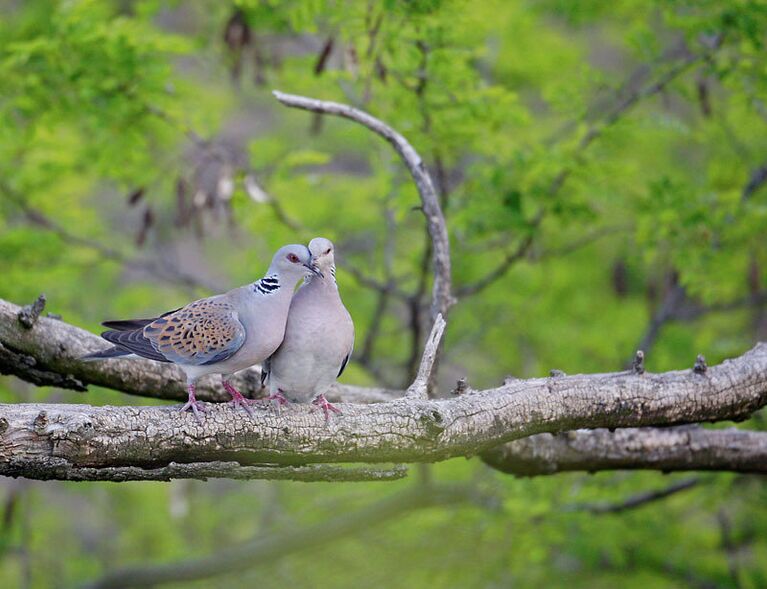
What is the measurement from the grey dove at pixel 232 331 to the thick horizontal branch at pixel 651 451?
1.79 m

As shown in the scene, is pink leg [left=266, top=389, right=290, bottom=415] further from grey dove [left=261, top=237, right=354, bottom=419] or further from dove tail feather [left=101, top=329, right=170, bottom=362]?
dove tail feather [left=101, top=329, right=170, bottom=362]

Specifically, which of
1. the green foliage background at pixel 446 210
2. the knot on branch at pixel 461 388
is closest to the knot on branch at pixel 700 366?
the knot on branch at pixel 461 388

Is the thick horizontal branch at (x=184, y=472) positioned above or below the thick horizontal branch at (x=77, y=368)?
below

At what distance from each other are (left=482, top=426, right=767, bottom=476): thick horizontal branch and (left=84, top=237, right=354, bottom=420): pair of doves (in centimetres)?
155

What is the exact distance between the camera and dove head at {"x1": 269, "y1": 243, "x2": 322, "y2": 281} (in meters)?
4.16

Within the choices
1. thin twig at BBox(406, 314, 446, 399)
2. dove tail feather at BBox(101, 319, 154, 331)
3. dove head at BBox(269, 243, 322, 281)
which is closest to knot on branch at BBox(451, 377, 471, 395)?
thin twig at BBox(406, 314, 446, 399)

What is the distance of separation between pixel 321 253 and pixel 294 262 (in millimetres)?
122

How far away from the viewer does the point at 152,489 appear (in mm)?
11461

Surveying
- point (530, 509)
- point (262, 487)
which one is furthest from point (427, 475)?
point (262, 487)

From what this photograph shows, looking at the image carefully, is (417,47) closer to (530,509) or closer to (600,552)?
(530,509)

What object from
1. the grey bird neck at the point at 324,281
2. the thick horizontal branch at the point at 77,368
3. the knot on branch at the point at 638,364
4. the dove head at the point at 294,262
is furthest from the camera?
the thick horizontal branch at the point at 77,368

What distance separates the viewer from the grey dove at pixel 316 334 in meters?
4.22

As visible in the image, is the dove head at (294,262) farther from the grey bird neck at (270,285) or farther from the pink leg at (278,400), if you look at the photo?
the pink leg at (278,400)

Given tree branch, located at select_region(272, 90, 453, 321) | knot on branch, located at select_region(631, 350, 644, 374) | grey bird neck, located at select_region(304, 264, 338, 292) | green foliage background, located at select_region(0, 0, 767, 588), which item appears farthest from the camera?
green foliage background, located at select_region(0, 0, 767, 588)
